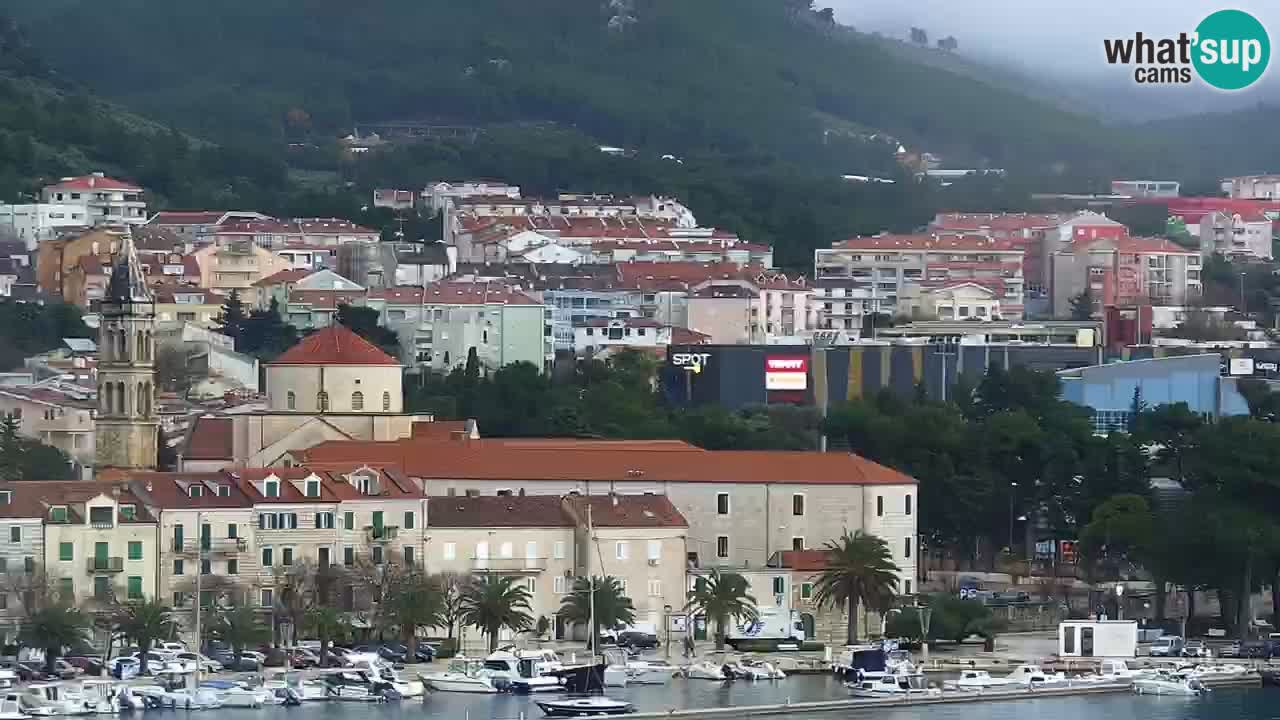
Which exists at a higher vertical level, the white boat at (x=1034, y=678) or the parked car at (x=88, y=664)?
the parked car at (x=88, y=664)

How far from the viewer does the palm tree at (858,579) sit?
6862 centimetres

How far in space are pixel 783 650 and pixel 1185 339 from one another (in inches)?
2105

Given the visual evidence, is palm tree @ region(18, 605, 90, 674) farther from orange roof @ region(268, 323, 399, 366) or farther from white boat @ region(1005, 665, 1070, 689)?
orange roof @ region(268, 323, 399, 366)

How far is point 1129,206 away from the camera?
511ft

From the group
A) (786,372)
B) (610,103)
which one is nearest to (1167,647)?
(786,372)

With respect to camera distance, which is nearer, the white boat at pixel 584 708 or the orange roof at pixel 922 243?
the white boat at pixel 584 708

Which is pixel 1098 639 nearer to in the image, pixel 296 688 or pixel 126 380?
pixel 296 688

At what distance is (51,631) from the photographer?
2438 inches

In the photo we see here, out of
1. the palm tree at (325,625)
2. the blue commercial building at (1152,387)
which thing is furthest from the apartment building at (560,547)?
the blue commercial building at (1152,387)

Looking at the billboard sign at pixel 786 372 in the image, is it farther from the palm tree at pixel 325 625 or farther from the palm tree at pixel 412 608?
the palm tree at pixel 325 625

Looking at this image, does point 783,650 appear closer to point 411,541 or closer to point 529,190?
point 411,541

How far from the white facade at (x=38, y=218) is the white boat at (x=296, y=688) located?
69175 mm

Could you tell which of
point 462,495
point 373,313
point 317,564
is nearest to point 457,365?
point 373,313

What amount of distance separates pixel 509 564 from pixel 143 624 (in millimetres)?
8425
